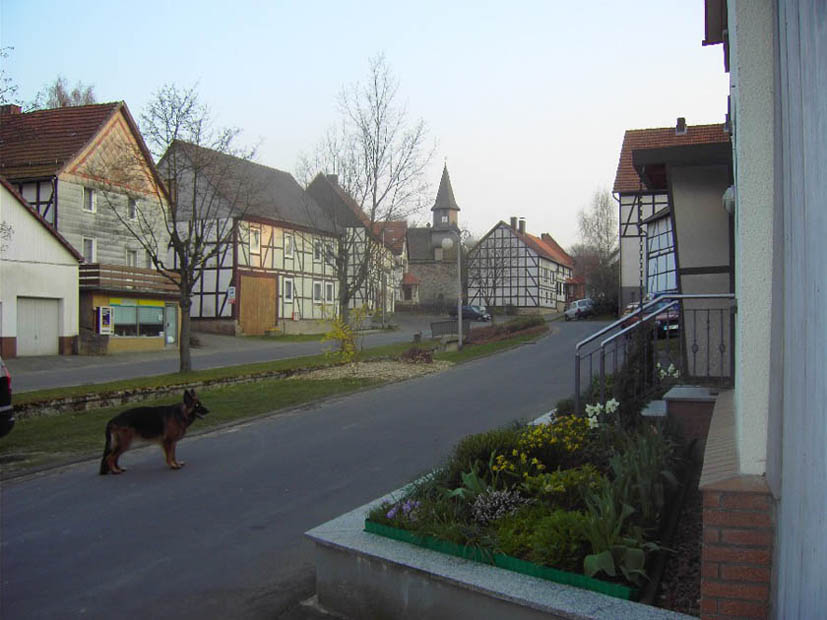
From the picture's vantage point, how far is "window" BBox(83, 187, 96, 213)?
109ft

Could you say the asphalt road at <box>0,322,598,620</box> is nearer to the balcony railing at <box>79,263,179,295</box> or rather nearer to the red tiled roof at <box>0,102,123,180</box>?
the balcony railing at <box>79,263,179,295</box>

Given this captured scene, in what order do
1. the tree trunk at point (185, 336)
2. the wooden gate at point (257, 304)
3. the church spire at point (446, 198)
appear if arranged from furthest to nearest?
the church spire at point (446, 198), the wooden gate at point (257, 304), the tree trunk at point (185, 336)

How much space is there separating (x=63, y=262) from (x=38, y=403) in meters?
17.4

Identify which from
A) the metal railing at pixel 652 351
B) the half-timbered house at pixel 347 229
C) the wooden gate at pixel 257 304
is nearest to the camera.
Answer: the metal railing at pixel 652 351

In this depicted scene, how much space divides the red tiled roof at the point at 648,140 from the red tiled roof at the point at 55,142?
2345 centimetres

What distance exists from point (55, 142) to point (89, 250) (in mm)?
4931

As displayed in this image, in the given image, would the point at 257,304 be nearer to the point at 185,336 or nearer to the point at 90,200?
the point at 90,200

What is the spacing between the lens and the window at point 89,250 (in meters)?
33.3

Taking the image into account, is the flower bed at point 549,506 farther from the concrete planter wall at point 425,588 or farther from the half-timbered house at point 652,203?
the half-timbered house at point 652,203

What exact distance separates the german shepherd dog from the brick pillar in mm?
6653

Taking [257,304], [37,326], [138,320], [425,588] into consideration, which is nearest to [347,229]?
[138,320]

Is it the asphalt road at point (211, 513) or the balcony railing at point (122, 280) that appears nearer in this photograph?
the asphalt road at point (211, 513)

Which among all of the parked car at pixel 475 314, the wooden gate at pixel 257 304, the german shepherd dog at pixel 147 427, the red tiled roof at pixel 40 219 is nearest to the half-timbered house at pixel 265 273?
the wooden gate at pixel 257 304

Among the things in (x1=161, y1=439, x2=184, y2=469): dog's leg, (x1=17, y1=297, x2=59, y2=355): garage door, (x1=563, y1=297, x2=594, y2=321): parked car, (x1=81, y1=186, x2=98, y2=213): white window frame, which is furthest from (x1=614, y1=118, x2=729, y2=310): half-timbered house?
(x1=81, y1=186, x2=98, y2=213): white window frame
